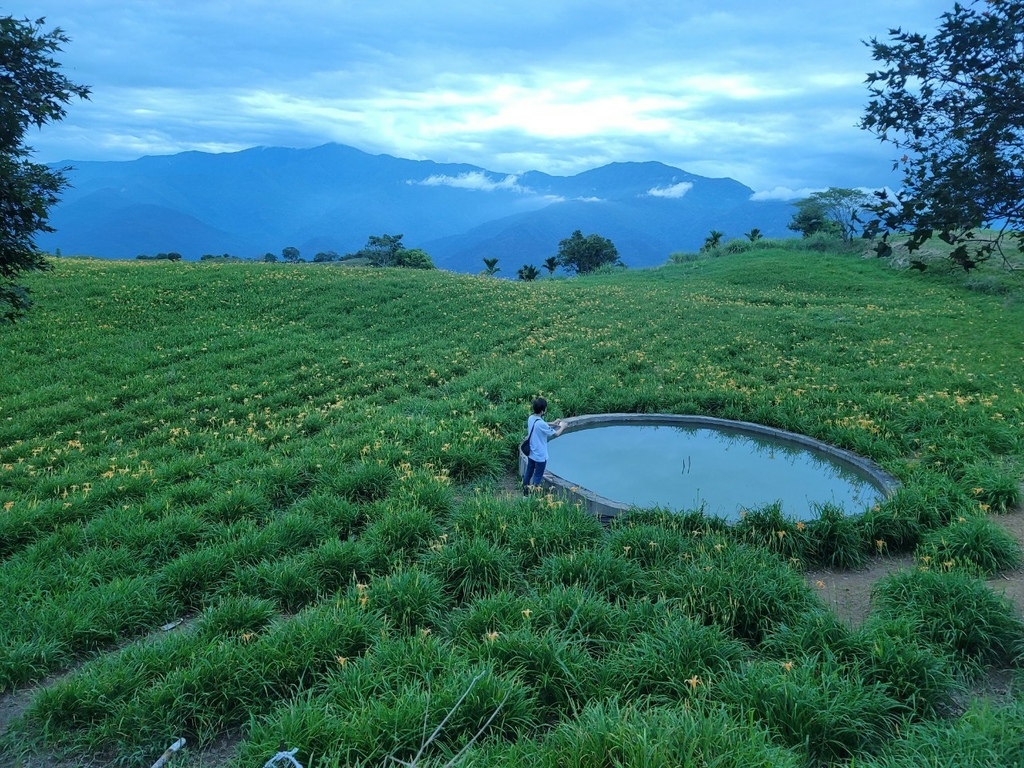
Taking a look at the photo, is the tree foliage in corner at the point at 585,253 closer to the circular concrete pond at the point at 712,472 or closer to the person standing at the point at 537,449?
the circular concrete pond at the point at 712,472

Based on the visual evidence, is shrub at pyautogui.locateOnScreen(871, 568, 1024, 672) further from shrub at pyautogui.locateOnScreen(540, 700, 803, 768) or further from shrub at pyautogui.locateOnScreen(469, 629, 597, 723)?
shrub at pyautogui.locateOnScreen(469, 629, 597, 723)

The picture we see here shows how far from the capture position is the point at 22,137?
622 cm

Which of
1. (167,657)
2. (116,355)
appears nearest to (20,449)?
(116,355)

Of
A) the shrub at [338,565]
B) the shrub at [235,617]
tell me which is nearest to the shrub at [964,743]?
the shrub at [338,565]

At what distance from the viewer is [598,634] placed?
4.80 m

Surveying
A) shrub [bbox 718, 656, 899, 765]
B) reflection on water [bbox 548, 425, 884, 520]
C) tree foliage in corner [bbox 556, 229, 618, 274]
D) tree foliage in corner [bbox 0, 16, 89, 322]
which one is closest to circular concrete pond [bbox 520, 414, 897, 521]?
reflection on water [bbox 548, 425, 884, 520]

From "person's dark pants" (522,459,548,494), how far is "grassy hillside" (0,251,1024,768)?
48cm

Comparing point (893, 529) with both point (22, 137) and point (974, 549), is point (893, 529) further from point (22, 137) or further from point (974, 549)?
point (22, 137)

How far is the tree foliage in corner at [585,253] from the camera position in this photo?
7669 centimetres

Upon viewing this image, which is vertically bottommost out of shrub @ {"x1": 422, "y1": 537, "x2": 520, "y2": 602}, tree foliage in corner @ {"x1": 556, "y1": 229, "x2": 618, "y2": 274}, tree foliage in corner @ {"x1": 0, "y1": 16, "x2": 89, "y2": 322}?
shrub @ {"x1": 422, "y1": 537, "x2": 520, "y2": 602}

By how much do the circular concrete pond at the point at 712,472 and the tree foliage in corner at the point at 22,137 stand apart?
6.38 meters

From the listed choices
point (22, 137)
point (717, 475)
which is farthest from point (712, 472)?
point (22, 137)

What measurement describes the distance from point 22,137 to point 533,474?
689 cm

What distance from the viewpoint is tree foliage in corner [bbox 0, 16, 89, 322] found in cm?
579
